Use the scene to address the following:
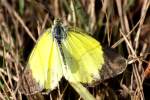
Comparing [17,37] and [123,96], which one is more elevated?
[17,37]

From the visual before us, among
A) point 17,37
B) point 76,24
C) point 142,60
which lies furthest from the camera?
point 17,37

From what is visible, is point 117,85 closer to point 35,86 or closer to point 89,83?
point 89,83

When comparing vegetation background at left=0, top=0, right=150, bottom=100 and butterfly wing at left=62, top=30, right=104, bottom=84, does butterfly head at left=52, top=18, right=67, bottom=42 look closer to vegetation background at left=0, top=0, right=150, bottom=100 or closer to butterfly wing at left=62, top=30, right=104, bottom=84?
butterfly wing at left=62, top=30, right=104, bottom=84

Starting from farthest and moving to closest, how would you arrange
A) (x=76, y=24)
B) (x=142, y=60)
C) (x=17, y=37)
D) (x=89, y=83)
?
(x=17, y=37)
(x=76, y=24)
(x=142, y=60)
(x=89, y=83)

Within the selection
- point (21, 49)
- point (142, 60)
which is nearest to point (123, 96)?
point (142, 60)

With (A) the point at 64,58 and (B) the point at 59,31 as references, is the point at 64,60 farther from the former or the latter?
(B) the point at 59,31

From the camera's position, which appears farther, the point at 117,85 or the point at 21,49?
the point at 21,49

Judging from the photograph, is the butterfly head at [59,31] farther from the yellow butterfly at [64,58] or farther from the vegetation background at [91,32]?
the vegetation background at [91,32]

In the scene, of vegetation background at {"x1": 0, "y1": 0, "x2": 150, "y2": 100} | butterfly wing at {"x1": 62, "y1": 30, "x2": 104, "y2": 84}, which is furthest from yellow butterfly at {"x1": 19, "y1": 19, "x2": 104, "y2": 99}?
vegetation background at {"x1": 0, "y1": 0, "x2": 150, "y2": 100}
